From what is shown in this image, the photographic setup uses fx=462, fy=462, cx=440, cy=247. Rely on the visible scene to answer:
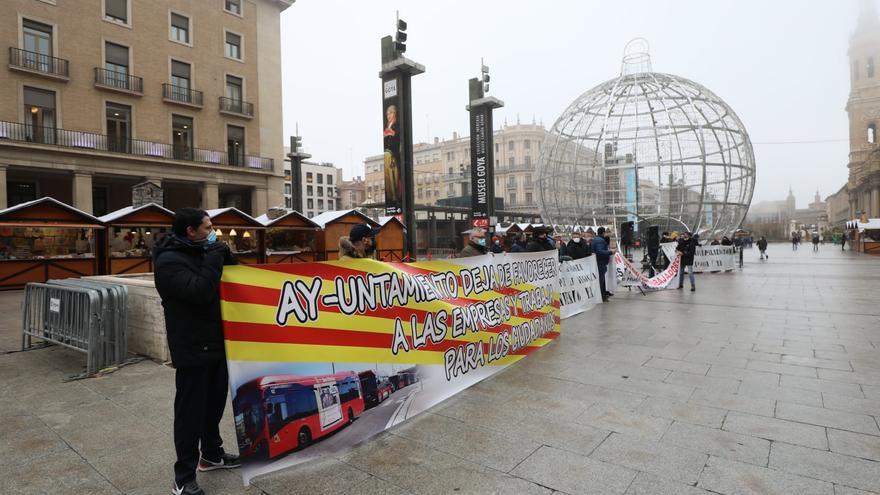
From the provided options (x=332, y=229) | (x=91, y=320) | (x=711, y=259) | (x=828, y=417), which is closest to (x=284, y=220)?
(x=332, y=229)

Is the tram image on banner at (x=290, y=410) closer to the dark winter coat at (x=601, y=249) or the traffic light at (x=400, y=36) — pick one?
the dark winter coat at (x=601, y=249)

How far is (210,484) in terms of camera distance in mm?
3010

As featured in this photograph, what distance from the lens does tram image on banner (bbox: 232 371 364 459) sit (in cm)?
290

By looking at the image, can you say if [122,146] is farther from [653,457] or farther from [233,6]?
[653,457]

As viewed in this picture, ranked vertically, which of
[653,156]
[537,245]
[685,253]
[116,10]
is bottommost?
[685,253]

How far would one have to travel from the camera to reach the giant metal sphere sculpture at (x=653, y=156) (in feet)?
53.5

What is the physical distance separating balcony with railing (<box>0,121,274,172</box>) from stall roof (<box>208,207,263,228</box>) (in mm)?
13188

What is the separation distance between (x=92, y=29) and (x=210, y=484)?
32.4 metres

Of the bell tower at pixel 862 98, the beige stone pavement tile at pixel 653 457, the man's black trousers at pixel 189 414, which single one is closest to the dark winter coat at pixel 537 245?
the beige stone pavement tile at pixel 653 457

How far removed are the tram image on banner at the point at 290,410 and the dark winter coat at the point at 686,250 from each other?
12.2m

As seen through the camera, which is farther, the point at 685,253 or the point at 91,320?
the point at 685,253

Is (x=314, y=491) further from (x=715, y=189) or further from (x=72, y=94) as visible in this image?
(x=72, y=94)

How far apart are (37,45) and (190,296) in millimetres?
31431

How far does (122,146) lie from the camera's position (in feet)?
89.2
